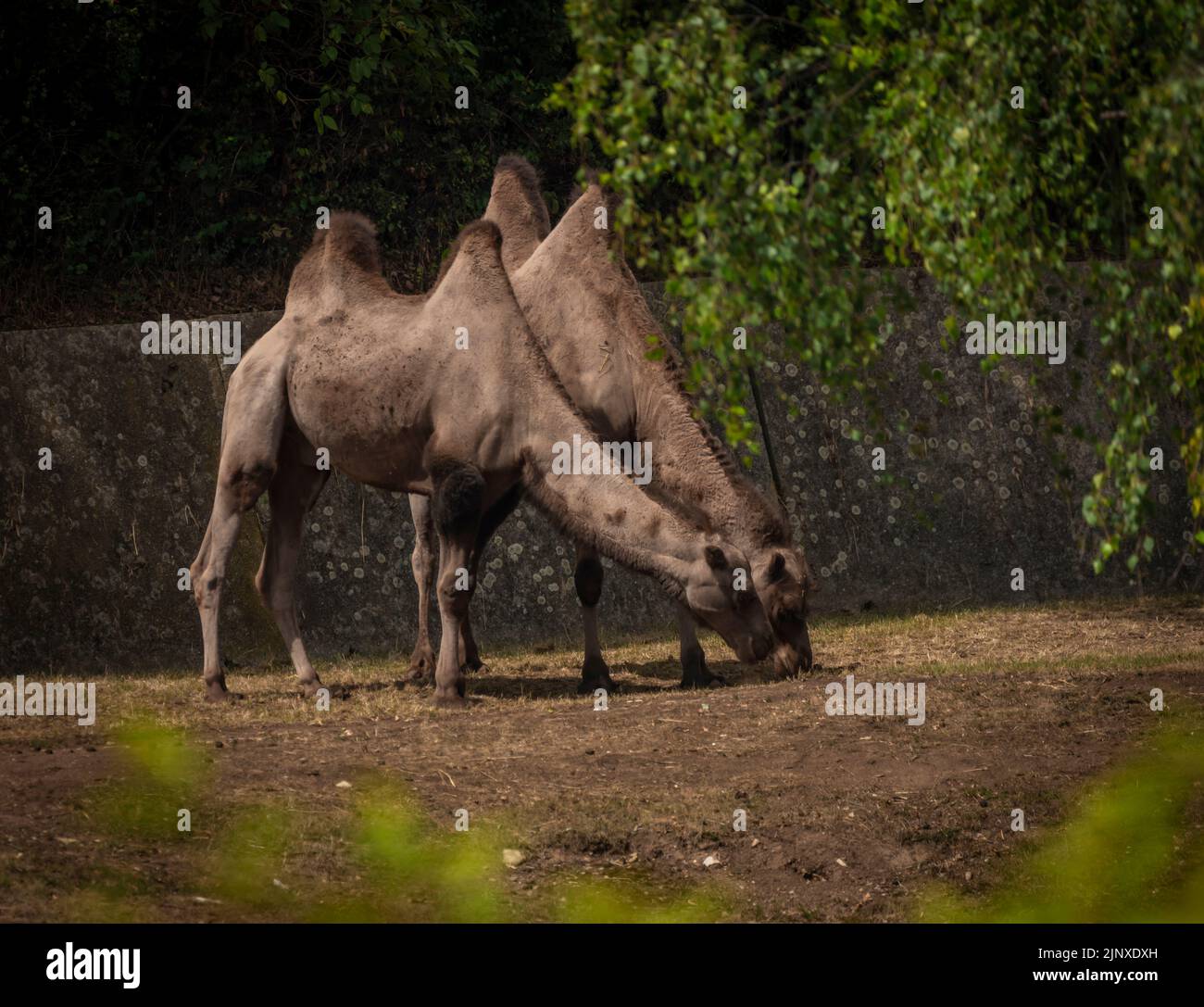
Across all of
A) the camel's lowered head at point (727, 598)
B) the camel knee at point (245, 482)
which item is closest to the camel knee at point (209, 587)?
the camel knee at point (245, 482)

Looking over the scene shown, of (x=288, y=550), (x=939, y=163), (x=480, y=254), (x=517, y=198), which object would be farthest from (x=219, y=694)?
(x=939, y=163)

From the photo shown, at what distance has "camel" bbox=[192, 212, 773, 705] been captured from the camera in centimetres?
1010

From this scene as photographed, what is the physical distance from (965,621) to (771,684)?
310cm

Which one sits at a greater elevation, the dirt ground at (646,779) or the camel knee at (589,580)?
the camel knee at (589,580)

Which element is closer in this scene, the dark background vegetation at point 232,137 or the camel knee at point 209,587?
the camel knee at point 209,587

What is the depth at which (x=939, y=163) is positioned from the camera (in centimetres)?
581

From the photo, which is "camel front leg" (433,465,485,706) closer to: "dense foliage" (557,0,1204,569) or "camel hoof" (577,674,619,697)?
"camel hoof" (577,674,619,697)

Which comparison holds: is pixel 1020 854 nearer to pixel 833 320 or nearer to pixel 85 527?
pixel 833 320

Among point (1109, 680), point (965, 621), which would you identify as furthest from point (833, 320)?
point (965, 621)

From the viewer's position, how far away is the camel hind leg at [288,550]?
11.1m

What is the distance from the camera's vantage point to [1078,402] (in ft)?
48.4

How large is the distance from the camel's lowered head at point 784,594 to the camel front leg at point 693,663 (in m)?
0.54

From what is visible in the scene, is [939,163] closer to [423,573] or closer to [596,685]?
[596,685]

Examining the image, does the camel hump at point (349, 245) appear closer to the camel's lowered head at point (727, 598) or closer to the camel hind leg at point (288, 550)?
the camel hind leg at point (288, 550)
